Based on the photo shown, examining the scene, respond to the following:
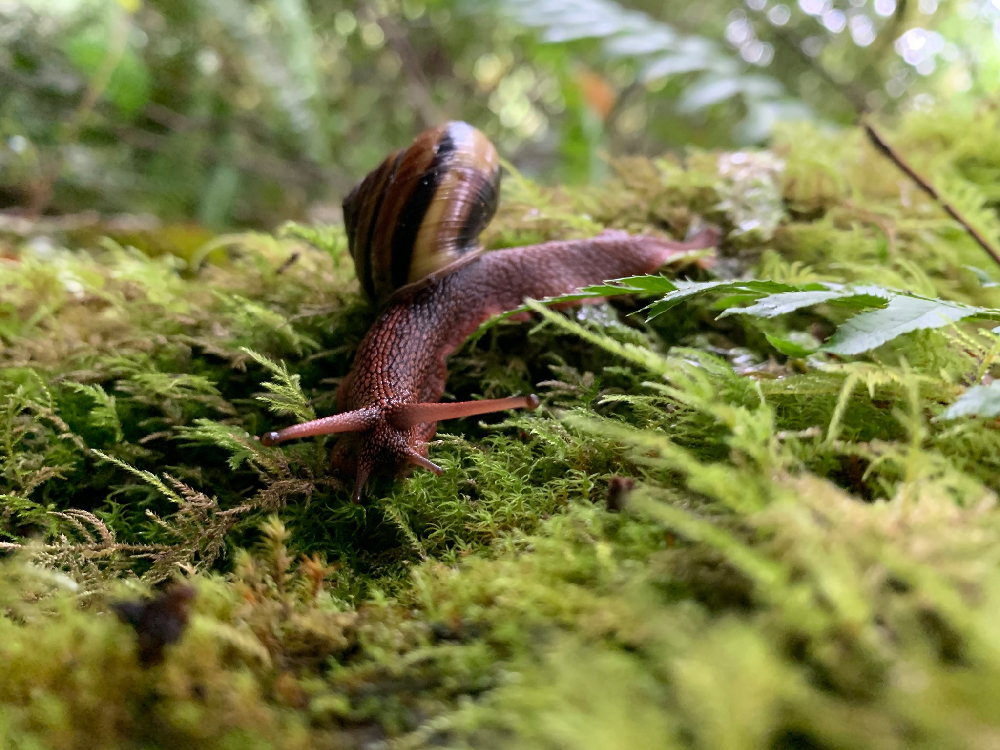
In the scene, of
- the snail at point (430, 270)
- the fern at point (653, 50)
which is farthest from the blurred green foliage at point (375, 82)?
the snail at point (430, 270)

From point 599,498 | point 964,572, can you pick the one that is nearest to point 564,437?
point 599,498

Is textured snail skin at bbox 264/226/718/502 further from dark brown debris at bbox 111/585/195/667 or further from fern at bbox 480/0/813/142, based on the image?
fern at bbox 480/0/813/142

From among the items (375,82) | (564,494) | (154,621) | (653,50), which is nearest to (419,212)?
(564,494)

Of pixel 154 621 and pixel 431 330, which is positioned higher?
pixel 431 330

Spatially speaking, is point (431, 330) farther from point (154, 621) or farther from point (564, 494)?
point (154, 621)

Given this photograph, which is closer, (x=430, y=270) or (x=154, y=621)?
Result: (x=154, y=621)

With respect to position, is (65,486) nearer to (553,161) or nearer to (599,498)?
(599,498)

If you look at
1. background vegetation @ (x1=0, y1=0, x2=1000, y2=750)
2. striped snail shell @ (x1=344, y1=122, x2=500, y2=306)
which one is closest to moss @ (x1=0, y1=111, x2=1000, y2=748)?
background vegetation @ (x1=0, y1=0, x2=1000, y2=750)
